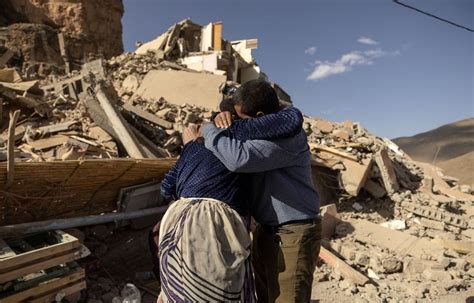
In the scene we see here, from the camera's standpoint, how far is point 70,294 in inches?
124

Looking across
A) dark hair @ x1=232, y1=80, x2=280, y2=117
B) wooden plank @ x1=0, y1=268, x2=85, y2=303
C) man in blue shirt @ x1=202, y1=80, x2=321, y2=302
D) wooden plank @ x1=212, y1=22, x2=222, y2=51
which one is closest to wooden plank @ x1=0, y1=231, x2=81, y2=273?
wooden plank @ x1=0, y1=268, x2=85, y2=303

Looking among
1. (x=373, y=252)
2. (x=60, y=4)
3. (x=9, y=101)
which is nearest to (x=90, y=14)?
(x=60, y=4)

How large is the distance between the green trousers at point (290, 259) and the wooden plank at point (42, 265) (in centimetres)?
178

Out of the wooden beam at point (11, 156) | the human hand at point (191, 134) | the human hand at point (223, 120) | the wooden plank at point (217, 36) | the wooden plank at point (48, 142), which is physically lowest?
the wooden plank at point (48, 142)

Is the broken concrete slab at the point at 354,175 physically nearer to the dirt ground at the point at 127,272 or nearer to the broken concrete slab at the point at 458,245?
the broken concrete slab at the point at 458,245

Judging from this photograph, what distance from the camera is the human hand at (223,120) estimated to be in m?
1.99

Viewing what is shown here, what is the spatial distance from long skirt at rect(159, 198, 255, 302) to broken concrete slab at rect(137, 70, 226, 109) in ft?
25.6

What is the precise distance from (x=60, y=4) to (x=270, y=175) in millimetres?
35323

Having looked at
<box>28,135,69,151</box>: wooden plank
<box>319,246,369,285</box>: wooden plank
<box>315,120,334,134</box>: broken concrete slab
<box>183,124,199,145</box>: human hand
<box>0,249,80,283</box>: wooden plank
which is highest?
<box>183,124,199,145</box>: human hand

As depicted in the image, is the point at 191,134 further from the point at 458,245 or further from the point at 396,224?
the point at 396,224

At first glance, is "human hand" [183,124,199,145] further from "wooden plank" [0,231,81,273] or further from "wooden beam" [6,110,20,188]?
"wooden plank" [0,231,81,273]

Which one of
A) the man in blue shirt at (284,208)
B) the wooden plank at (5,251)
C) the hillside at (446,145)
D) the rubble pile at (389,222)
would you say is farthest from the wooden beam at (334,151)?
the hillside at (446,145)

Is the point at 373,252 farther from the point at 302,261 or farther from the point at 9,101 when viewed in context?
the point at 9,101

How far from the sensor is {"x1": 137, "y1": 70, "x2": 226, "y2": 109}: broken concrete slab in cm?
995
